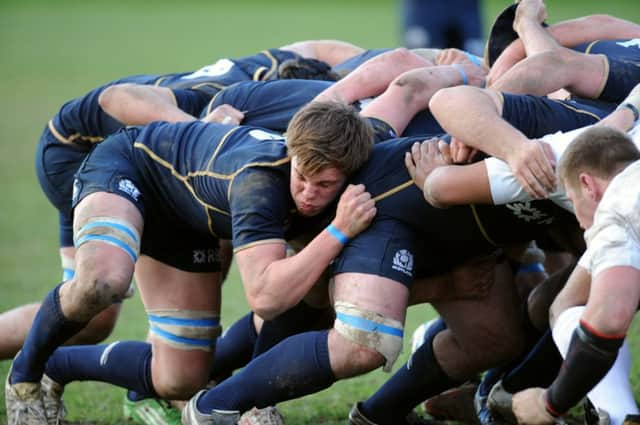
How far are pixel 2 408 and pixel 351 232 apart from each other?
7.56ft

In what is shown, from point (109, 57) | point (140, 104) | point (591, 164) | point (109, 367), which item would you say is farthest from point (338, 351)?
point (109, 57)

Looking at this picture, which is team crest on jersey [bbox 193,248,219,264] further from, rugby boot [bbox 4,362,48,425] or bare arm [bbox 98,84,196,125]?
rugby boot [bbox 4,362,48,425]

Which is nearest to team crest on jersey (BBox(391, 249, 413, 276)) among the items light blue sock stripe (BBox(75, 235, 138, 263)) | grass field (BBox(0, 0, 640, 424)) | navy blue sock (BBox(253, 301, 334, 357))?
navy blue sock (BBox(253, 301, 334, 357))

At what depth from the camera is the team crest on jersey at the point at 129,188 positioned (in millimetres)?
5043

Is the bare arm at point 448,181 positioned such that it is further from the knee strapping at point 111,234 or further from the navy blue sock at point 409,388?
the knee strapping at point 111,234

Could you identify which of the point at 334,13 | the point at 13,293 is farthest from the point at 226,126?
the point at 334,13

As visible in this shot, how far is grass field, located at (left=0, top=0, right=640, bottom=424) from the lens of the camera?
21.6 ft

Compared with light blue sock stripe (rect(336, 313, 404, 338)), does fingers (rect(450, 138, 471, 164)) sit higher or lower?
higher

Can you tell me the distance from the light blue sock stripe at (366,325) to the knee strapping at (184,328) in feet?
3.85

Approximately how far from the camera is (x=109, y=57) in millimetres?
23281

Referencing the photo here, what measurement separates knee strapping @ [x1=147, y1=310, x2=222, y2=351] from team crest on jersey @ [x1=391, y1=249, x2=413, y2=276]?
127cm

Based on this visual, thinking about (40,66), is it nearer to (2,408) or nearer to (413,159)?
(2,408)

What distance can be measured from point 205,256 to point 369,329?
4.40 feet

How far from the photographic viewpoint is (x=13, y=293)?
8.51m
